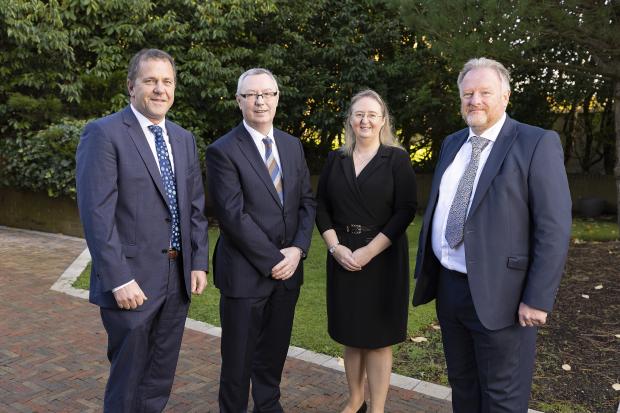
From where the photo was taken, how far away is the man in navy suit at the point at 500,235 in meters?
2.45

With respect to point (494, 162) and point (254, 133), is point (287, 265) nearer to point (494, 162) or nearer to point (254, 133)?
point (254, 133)

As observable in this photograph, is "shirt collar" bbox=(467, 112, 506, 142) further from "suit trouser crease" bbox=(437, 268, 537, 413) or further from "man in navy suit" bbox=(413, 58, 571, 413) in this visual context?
"suit trouser crease" bbox=(437, 268, 537, 413)

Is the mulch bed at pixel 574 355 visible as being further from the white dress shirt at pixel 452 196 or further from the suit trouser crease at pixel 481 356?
the white dress shirt at pixel 452 196

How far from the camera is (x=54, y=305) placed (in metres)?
5.84

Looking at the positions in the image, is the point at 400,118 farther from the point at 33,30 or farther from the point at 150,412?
the point at 150,412

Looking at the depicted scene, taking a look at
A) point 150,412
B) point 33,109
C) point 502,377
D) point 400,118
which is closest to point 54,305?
point 150,412

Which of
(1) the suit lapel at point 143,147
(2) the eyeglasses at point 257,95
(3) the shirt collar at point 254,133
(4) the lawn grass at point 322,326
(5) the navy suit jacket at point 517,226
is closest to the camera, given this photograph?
(5) the navy suit jacket at point 517,226

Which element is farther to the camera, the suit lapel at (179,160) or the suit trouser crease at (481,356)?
the suit lapel at (179,160)

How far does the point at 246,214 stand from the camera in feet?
9.97

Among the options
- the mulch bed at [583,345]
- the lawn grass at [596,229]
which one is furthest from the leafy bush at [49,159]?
the lawn grass at [596,229]

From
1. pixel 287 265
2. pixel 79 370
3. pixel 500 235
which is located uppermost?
pixel 500 235

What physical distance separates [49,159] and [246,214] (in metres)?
8.30

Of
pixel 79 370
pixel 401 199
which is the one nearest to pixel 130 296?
pixel 401 199

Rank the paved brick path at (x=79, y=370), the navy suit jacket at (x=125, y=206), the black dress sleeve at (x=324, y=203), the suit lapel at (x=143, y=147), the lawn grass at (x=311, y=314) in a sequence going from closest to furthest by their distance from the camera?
the navy suit jacket at (x=125, y=206)
the suit lapel at (x=143, y=147)
the black dress sleeve at (x=324, y=203)
the paved brick path at (x=79, y=370)
the lawn grass at (x=311, y=314)
